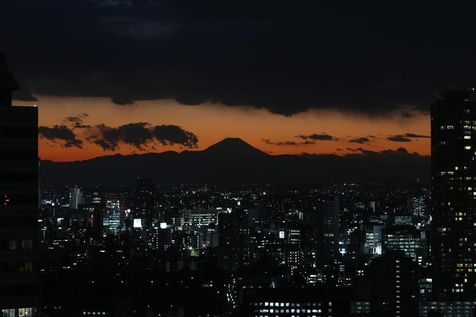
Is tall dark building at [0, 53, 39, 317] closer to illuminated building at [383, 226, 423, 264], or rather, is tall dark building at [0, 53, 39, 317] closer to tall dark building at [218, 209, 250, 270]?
tall dark building at [218, 209, 250, 270]

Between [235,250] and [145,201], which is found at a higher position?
[145,201]

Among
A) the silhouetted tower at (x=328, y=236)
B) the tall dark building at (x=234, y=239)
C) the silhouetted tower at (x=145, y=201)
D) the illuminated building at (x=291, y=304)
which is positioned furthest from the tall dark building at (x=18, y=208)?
the silhouetted tower at (x=145, y=201)

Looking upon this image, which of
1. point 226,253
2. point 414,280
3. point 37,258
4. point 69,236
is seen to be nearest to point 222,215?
point 226,253

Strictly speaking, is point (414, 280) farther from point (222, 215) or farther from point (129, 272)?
point (222, 215)

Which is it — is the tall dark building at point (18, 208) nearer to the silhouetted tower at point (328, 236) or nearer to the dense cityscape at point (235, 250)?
the dense cityscape at point (235, 250)

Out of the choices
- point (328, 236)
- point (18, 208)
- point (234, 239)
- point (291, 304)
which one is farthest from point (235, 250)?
point (18, 208)

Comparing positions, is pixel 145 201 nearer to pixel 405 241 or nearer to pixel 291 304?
pixel 405 241
